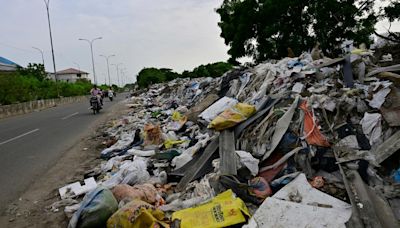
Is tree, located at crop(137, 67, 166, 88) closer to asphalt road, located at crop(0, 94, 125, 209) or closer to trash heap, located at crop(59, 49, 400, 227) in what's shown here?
asphalt road, located at crop(0, 94, 125, 209)

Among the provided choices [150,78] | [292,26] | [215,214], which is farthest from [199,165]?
[150,78]

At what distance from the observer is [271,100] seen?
18.1ft

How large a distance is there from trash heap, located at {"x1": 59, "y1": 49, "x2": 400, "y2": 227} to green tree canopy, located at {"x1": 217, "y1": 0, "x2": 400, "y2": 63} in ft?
28.8

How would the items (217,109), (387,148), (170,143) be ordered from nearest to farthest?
(387,148), (170,143), (217,109)

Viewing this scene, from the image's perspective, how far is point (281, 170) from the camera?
150 inches

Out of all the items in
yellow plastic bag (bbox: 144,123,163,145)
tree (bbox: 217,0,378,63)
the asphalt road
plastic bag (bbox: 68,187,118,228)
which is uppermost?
tree (bbox: 217,0,378,63)

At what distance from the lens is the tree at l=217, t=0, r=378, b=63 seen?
44.8 ft

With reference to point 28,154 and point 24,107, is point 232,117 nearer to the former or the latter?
point 28,154

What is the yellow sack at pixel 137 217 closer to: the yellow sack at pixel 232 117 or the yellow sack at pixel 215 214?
the yellow sack at pixel 215 214

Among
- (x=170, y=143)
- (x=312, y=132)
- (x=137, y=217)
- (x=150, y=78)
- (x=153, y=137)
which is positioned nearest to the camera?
(x=137, y=217)

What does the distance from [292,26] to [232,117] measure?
12196 millimetres

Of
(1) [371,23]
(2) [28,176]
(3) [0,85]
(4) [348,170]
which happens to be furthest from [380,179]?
(3) [0,85]

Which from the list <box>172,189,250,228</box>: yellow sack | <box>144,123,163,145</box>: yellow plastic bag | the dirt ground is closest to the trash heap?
<box>172,189,250,228</box>: yellow sack

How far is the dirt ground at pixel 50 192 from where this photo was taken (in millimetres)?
3691
